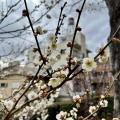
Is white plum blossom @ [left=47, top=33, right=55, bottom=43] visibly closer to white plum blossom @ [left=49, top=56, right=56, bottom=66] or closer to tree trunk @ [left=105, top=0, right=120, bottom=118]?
white plum blossom @ [left=49, top=56, right=56, bottom=66]

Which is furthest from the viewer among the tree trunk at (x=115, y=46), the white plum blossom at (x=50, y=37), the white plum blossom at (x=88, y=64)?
the tree trunk at (x=115, y=46)

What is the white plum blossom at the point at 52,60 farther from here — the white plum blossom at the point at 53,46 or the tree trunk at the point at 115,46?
the tree trunk at the point at 115,46

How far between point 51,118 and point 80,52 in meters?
22.9

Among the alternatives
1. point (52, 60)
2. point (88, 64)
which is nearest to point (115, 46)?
point (52, 60)

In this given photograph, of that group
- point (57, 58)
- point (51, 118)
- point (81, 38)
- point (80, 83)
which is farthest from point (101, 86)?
point (81, 38)

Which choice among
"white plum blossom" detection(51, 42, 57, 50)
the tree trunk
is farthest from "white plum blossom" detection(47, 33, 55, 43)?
the tree trunk

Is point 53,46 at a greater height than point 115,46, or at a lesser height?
lesser

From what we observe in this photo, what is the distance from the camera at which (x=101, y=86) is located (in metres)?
13.7

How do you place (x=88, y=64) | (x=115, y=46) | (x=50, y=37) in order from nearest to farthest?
(x=88, y=64)
(x=50, y=37)
(x=115, y=46)

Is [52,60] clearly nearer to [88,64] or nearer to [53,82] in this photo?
[53,82]

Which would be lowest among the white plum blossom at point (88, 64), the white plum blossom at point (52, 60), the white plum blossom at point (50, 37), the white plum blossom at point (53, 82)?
the white plum blossom at point (53, 82)

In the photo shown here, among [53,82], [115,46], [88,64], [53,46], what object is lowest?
[53,82]

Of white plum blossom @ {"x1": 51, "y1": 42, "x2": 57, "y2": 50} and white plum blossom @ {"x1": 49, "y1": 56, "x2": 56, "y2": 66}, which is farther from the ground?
white plum blossom @ {"x1": 51, "y1": 42, "x2": 57, "y2": 50}

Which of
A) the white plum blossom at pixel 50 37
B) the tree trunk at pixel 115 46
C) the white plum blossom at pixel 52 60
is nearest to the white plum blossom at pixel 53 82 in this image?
the white plum blossom at pixel 52 60
